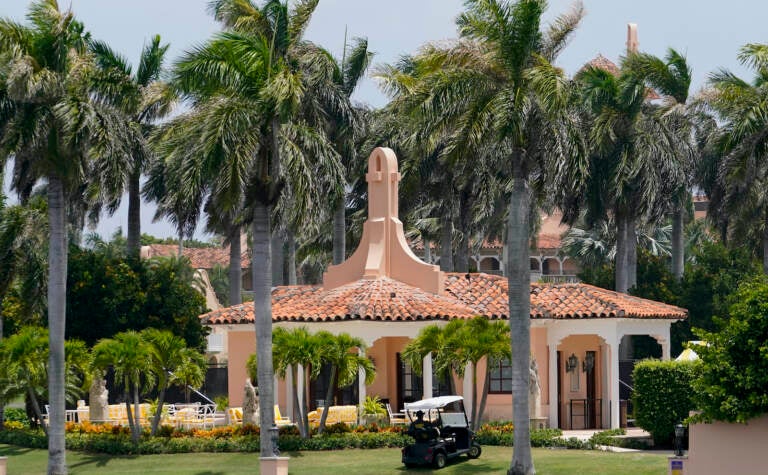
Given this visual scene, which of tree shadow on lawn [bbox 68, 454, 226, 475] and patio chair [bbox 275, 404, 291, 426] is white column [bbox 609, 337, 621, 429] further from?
tree shadow on lawn [bbox 68, 454, 226, 475]

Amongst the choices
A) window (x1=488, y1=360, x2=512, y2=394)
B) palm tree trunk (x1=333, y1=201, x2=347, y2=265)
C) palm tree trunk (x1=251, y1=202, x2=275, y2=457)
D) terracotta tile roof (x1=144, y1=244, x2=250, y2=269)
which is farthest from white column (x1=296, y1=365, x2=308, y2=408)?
terracotta tile roof (x1=144, y1=244, x2=250, y2=269)

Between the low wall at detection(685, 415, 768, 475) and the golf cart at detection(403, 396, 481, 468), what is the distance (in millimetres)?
6092

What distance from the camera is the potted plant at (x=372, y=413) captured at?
1495 inches

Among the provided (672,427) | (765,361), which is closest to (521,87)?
(765,361)

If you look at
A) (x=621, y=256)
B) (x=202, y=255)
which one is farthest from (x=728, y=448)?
(x=202, y=255)

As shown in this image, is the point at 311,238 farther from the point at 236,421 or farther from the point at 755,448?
the point at 755,448

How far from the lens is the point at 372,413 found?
38156 millimetres

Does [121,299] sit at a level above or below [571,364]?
above

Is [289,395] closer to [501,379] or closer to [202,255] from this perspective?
[501,379]

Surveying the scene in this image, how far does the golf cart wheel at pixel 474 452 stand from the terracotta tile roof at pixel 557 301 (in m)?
7.11

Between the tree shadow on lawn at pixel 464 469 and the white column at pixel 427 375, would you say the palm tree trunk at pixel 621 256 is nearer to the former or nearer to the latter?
the white column at pixel 427 375

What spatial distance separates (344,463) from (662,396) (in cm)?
831

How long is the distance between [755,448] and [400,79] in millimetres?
15069

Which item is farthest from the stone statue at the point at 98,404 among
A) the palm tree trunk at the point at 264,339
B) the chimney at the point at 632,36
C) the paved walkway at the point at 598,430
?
the chimney at the point at 632,36
